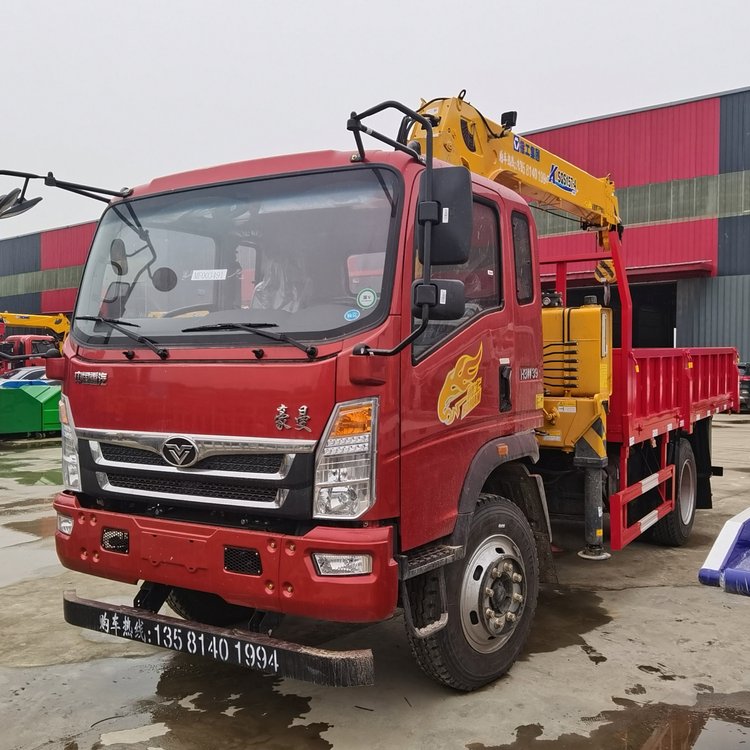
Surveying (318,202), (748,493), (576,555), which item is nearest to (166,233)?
(318,202)

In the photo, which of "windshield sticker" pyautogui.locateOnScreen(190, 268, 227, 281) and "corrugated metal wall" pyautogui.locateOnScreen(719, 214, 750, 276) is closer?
"windshield sticker" pyautogui.locateOnScreen(190, 268, 227, 281)

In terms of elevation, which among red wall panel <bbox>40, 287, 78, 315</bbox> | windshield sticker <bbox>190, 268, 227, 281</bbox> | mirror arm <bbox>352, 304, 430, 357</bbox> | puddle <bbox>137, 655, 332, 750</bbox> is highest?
red wall panel <bbox>40, 287, 78, 315</bbox>

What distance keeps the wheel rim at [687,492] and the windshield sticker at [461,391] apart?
12.4 feet

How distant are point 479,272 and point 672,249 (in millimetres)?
19717

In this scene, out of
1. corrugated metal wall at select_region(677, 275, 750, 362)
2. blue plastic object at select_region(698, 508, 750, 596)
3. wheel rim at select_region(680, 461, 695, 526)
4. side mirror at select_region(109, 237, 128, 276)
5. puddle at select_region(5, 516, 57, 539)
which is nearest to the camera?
blue plastic object at select_region(698, 508, 750, 596)

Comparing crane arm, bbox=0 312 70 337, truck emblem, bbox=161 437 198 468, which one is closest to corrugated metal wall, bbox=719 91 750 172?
crane arm, bbox=0 312 70 337

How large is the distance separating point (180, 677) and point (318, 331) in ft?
6.89

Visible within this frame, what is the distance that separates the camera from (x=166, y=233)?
3.72 metres

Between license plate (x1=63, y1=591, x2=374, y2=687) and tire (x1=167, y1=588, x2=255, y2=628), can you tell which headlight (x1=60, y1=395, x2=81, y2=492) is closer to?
license plate (x1=63, y1=591, x2=374, y2=687)

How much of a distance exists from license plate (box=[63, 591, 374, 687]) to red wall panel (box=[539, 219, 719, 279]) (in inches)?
740

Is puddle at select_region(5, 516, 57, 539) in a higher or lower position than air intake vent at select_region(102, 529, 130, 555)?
lower

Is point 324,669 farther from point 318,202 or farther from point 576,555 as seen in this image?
point 576,555

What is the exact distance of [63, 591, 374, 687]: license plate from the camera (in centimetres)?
296

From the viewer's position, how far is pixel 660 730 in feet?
11.0
